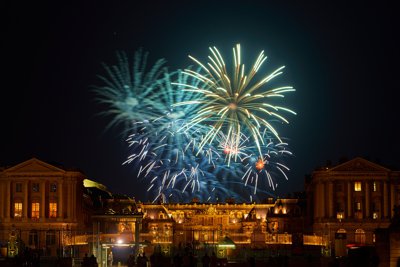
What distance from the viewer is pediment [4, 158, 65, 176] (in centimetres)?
11956

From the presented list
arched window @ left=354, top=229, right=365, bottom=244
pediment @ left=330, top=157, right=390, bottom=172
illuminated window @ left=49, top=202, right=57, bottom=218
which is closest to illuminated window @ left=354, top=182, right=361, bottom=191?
pediment @ left=330, top=157, right=390, bottom=172

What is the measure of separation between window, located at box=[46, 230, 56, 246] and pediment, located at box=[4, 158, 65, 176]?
28.5ft

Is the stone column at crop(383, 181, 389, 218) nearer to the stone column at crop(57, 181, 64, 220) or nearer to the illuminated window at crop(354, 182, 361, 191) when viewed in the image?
the illuminated window at crop(354, 182, 361, 191)

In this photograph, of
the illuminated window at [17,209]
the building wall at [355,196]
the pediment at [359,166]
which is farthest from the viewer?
the pediment at [359,166]

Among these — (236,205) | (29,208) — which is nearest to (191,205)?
(236,205)

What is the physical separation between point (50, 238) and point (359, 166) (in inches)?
1672

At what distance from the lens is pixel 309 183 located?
13488cm

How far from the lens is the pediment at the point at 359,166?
396ft

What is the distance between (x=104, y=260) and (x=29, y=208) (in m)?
51.8

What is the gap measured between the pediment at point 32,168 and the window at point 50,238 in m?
8.68

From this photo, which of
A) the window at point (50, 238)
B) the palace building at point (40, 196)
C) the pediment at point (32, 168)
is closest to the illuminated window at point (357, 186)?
the palace building at point (40, 196)

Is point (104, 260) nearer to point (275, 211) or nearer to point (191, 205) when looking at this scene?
point (275, 211)

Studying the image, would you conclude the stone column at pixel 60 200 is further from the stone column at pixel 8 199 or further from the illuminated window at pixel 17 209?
the stone column at pixel 8 199

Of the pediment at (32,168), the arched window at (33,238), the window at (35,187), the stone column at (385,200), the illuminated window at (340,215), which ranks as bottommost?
the arched window at (33,238)
